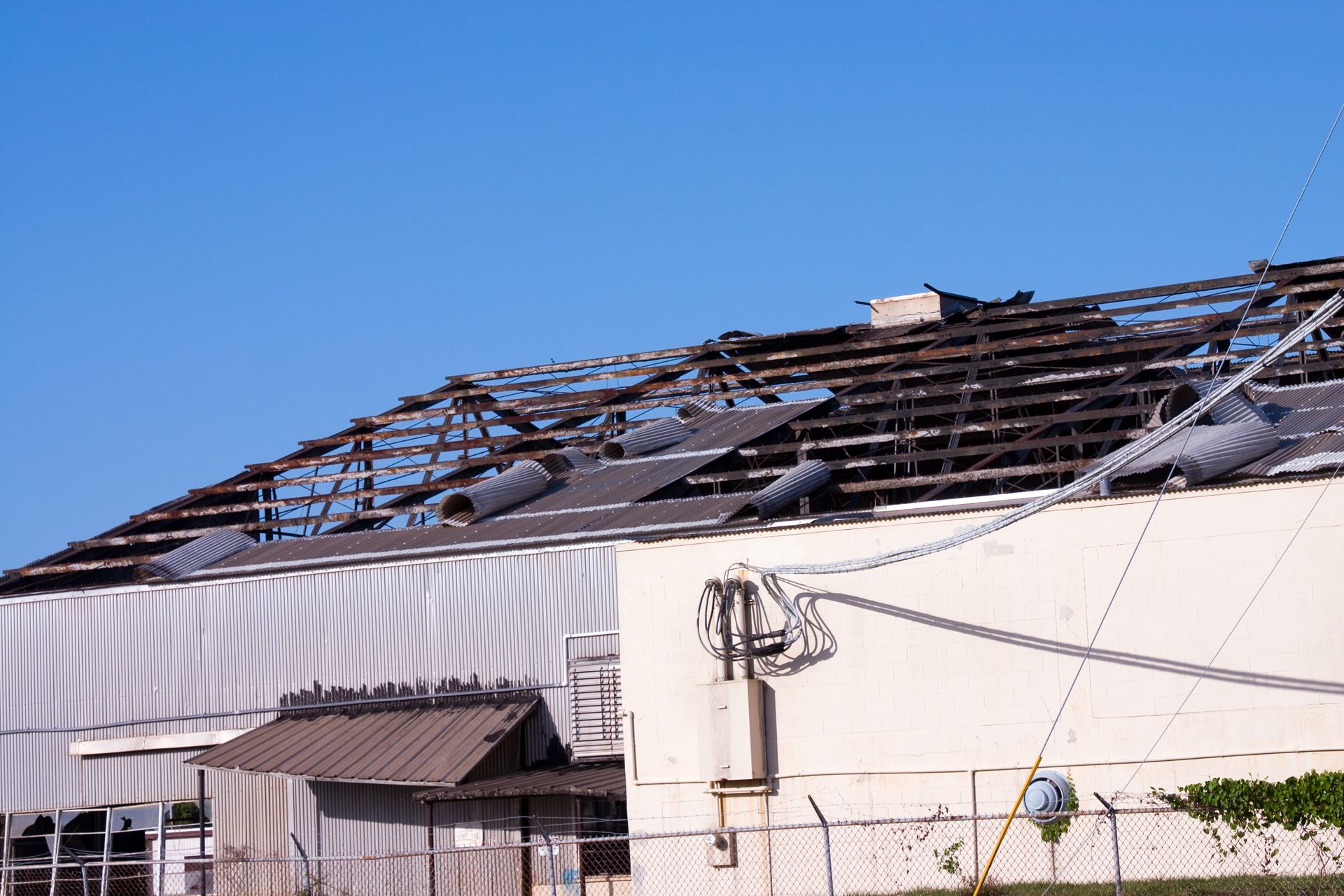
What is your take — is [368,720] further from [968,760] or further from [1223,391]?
[1223,391]

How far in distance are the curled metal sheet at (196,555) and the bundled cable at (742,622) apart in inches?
516

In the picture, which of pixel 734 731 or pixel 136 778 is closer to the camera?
pixel 734 731

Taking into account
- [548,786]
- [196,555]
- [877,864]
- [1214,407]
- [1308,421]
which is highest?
[1214,407]

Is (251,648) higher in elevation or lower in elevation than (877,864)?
higher

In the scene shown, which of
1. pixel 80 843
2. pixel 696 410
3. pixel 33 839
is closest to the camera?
pixel 80 843

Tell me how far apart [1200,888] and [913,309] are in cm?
2334

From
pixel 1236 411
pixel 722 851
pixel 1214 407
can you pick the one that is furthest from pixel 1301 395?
pixel 722 851

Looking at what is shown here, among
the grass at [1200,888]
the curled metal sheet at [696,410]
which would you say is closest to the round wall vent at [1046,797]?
the grass at [1200,888]

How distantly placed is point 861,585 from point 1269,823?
17.3ft

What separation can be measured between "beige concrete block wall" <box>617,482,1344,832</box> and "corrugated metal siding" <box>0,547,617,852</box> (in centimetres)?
491

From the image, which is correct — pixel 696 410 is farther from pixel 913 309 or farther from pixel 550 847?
pixel 550 847

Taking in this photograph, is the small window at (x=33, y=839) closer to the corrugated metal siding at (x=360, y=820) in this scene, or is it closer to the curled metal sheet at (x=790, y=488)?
the corrugated metal siding at (x=360, y=820)

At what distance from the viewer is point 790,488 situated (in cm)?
2600

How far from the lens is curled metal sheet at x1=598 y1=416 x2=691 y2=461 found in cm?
3238
